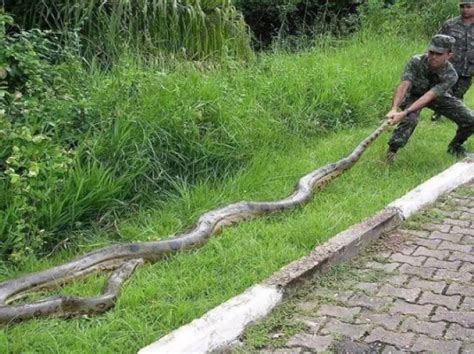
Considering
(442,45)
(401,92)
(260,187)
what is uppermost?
(442,45)

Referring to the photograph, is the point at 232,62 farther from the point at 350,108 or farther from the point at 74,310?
the point at 74,310

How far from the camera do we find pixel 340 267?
4344 millimetres

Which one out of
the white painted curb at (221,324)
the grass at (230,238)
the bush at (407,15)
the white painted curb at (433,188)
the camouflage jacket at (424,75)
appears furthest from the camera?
the bush at (407,15)

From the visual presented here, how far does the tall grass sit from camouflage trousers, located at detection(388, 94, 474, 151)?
2.55 meters

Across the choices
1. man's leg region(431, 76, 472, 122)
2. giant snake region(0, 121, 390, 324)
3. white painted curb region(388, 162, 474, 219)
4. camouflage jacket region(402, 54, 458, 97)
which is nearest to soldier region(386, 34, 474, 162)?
camouflage jacket region(402, 54, 458, 97)

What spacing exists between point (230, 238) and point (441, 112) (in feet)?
10.9

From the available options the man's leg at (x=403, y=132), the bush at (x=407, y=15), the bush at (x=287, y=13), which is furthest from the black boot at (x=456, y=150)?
the bush at (x=287, y=13)

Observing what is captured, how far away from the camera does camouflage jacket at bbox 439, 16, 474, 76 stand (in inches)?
313

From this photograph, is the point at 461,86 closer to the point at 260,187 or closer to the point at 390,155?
the point at 390,155

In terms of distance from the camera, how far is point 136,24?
7.48 meters

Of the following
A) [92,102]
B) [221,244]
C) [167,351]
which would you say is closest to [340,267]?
[221,244]

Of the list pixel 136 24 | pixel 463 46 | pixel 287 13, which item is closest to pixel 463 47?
pixel 463 46

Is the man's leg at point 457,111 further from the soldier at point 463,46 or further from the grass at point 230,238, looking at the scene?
the soldier at point 463,46

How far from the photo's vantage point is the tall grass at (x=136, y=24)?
708 cm
